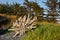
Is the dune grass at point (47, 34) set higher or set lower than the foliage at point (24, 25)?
higher

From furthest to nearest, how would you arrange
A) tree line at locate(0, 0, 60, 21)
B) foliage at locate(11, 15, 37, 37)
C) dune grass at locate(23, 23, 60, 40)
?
tree line at locate(0, 0, 60, 21)
foliage at locate(11, 15, 37, 37)
dune grass at locate(23, 23, 60, 40)

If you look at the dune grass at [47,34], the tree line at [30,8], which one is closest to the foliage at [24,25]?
the dune grass at [47,34]

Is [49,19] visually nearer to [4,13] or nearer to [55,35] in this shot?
[4,13]

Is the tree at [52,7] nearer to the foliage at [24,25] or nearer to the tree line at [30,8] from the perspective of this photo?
the tree line at [30,8]

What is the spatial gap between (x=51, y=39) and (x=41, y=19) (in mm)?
7093

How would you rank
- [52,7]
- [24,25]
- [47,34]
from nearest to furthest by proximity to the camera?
1. [47,34]
2. [24,25]
3. [52,7]

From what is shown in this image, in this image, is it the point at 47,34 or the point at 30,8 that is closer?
the point at 47,34

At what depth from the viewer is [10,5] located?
40.9 feet

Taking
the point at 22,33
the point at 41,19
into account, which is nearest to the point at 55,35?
the point at 22,33

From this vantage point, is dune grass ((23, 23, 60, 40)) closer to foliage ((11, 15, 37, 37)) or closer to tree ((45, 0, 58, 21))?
foliage ((11, 15, 37, 37))

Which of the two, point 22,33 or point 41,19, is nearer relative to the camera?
point 22,33

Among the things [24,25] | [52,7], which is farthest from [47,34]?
[52,7]

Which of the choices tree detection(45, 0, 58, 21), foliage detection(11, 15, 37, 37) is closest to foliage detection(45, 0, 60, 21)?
tree detection(45, 0, 58, 21)

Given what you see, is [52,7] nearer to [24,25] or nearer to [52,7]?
[52,7]
